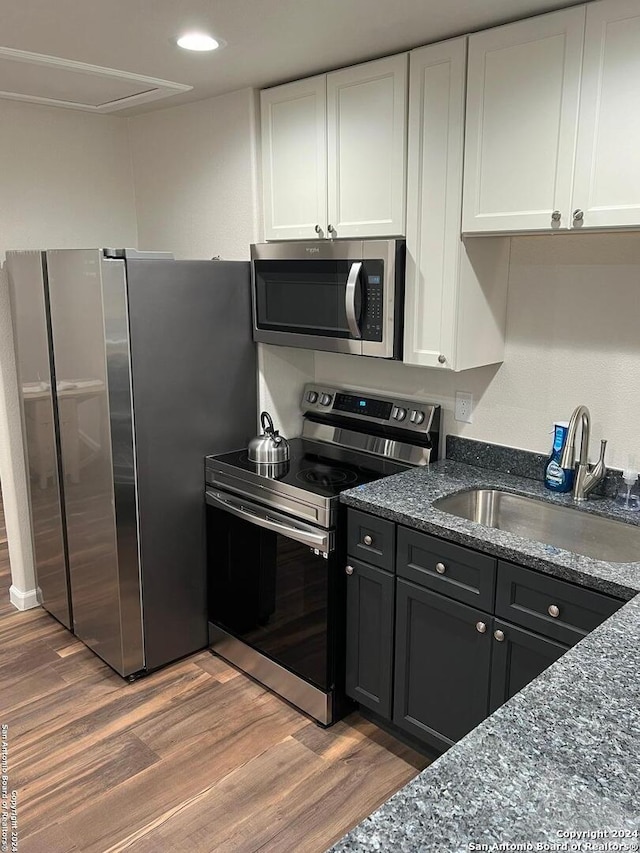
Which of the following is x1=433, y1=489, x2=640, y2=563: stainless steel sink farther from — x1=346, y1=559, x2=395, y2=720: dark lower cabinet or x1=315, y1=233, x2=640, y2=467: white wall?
x1=346, y1=559, x2=395, y2=720: dark lower cabinet

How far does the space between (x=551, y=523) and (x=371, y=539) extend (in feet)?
2.06

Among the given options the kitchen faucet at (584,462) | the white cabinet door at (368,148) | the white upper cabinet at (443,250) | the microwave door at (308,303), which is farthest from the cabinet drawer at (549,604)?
the white cabinet door at (368,148)

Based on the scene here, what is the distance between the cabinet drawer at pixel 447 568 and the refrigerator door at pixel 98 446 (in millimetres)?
1147

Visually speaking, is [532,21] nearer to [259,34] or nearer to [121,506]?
[259,34]

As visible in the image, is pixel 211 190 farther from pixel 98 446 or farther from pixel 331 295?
pixel 98 446

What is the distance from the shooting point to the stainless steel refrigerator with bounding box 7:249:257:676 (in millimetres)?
2676

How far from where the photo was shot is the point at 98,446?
9.21 ft

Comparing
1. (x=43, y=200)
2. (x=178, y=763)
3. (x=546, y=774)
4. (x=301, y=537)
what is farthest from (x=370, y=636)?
(x=43, y=200)

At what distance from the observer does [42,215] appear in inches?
131

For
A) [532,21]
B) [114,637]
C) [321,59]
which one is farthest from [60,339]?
[532,21]

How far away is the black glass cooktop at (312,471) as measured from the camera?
8.57 ft

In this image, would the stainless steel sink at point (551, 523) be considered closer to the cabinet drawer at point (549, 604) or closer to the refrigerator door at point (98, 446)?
the cabinet drawer at point (549, 604)

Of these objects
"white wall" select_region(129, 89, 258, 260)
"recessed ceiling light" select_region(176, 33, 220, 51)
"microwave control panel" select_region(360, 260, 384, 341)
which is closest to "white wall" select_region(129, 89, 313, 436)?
"white wall" select_region(129, 89, 258, 260)

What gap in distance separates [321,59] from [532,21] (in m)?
0.77
